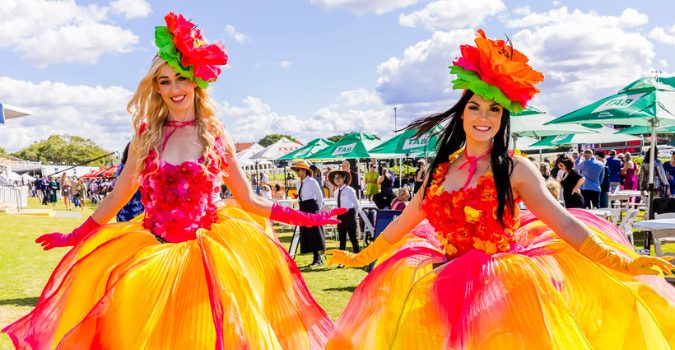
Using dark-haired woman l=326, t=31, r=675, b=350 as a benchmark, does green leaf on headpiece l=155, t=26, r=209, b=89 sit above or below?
above

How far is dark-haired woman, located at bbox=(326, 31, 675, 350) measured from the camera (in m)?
2.22

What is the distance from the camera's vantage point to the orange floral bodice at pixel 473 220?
8.52 feet

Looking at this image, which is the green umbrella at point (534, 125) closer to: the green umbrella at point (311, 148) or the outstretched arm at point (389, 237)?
the green umbrella at point (311, 148)

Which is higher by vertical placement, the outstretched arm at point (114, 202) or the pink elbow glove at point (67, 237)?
the outstretched arm at point (114, 202)

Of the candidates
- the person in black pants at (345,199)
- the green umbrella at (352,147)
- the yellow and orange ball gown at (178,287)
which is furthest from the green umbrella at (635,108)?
the yellow and orange ball gown at (178,287)

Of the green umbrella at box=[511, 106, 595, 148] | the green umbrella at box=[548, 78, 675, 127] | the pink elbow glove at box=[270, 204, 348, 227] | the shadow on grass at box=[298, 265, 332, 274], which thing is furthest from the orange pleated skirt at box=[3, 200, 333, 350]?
the green umbrella at box=[511, 106, 595, 148]

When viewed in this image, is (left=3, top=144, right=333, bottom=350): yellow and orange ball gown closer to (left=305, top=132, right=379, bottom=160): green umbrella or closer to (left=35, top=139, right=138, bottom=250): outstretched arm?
(left=35, top=139, right=138, bottom=250): outstretched arm

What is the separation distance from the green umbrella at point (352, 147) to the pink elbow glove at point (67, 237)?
11.6m

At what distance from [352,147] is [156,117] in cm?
1206

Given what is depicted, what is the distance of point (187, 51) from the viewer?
128 inches

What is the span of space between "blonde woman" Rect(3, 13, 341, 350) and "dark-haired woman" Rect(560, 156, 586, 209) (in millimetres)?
7580

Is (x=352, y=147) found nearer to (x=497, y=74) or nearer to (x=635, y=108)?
(x=635, y=108)

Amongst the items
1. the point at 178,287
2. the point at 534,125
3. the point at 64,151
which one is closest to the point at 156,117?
the point at 178,287

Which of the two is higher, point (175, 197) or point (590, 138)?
point (590, 138)
